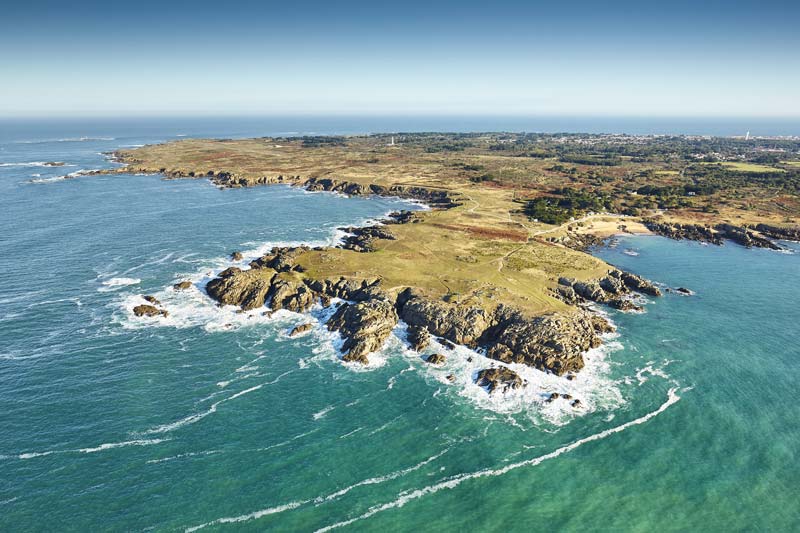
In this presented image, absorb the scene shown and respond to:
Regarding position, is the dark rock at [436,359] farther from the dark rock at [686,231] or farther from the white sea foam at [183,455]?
the dark rock at [686,231]

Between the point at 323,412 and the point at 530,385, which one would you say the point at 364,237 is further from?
the point at 530,385

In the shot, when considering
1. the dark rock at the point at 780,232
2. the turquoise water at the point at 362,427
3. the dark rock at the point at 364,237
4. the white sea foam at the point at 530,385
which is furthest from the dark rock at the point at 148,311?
the dark rock at the point at 780,232

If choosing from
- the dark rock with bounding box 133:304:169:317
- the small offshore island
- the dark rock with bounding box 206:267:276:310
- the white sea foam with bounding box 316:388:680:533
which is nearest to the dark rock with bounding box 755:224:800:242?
the small offshore island

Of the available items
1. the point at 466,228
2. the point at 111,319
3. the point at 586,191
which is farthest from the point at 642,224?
the point at 111,319

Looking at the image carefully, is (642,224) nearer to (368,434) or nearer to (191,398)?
(368,434)

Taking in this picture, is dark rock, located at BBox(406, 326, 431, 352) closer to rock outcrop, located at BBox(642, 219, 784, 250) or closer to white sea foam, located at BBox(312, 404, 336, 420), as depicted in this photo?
white sea foam, located at BBox(312, 404, 336, 420)

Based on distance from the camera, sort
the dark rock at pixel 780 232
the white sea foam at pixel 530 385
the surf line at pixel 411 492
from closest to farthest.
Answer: the surf line at pixel 411 492, the white sea foam at pixel 530 385, the dark rock at pixel 780 232
